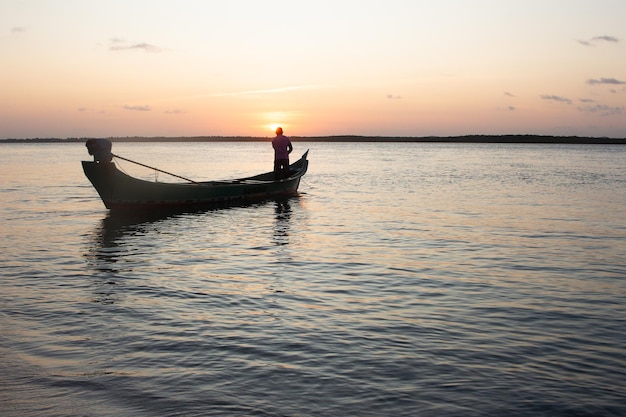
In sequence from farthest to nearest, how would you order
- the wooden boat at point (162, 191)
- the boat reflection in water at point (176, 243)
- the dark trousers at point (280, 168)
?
1. the dark trousers at point (280, 168)
2. the wooden boat at point (162, 191)
3. the boat reflection in water at point (176, 243)

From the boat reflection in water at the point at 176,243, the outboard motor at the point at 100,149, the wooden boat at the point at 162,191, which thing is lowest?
the boat reflection in water at the point at 176,243

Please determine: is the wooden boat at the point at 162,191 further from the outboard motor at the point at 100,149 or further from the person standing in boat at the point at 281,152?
the person standing in boat at the point at 281,152

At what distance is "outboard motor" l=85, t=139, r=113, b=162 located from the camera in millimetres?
21203

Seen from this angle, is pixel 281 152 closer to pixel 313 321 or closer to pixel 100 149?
pixel 100 149

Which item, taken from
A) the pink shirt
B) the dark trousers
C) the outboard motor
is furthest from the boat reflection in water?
the dark trousers

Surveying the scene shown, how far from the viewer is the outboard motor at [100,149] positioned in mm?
21203

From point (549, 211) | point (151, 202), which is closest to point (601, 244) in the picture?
point (549, 211)

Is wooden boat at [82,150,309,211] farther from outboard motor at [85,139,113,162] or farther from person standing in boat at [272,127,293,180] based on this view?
person standing in boat at [272,127,293,180]

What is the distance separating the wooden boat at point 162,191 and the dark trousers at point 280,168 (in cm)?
97

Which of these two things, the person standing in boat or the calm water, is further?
the person standing in boat

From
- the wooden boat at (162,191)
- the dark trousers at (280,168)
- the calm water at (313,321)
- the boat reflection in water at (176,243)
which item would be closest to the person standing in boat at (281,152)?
the dark trousers at (280,168)

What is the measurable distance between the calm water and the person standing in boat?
31.7 ft

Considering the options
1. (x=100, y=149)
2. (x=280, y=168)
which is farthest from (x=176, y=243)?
(x=280, y=168)

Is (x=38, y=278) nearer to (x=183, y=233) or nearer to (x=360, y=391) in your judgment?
(x=183, y=233)
